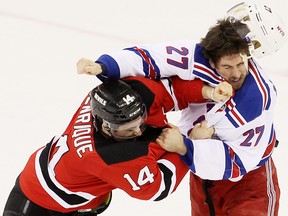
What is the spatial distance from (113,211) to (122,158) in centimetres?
105

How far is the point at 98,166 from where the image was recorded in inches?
101

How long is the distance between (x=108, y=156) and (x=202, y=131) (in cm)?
46

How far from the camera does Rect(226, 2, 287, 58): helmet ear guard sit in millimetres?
2811

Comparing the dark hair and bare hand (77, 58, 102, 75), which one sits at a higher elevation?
bare hand (77, 58, 102, 75)

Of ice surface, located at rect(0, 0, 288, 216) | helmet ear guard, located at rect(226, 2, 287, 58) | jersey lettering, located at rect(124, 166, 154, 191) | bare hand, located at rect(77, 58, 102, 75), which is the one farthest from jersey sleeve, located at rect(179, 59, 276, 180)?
ice surface, located at rect(0, 0, 288, 216)

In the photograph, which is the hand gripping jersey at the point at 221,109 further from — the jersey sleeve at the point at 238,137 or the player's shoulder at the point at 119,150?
the player's shoulder at the point at 119,150

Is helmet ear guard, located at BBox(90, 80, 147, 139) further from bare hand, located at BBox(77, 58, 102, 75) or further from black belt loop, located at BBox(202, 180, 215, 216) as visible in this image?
black belt loop, located at BBox(202, 180, 215, 216)

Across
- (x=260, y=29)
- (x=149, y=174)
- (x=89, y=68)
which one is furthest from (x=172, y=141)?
(x=260, y=29)

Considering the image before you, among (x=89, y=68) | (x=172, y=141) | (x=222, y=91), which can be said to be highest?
(x=89, y=68)

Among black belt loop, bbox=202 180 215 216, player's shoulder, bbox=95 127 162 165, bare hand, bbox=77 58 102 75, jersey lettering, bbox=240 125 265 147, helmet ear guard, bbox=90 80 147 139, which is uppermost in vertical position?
bare hand, bbox=77 58 102 75

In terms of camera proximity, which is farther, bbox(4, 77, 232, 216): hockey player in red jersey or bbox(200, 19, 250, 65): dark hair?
bbox(200, 19, 250, 65): dark hair

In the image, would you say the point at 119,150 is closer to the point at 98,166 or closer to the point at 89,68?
the point at 98,166

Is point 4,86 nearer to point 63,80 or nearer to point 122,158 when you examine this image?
point 63,80

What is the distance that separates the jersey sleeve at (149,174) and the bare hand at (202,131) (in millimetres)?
149
